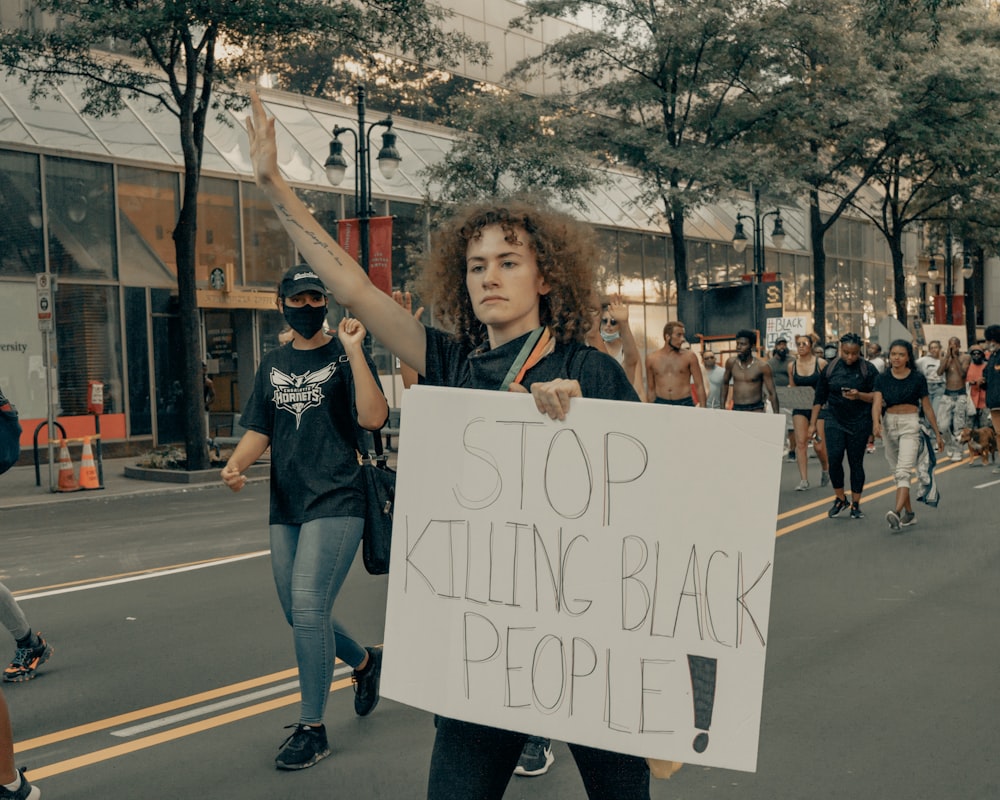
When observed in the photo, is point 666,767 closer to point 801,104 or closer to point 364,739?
point 364,739

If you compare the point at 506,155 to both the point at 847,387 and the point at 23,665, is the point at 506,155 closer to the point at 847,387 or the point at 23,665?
the point at 847,387

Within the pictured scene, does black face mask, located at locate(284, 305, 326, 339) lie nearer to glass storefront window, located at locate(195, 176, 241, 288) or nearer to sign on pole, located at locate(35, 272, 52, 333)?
sign on pole, located at locate(35, 272, 52, 333)

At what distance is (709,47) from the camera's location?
25734mm

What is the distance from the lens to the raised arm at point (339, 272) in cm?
288

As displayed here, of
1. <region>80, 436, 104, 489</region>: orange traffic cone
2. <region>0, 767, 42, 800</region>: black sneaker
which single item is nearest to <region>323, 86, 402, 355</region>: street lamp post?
<region>80, 436, 104, 489</region>: orange traffic cone

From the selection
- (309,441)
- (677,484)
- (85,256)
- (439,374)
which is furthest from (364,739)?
(85,256)

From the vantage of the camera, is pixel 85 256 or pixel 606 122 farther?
pixel 606 122

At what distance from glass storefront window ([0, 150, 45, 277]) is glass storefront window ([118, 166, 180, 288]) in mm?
1787

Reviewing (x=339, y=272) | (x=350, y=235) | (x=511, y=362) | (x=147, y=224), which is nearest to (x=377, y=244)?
(x=350, y=235)

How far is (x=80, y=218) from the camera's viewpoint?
22500 millimetres

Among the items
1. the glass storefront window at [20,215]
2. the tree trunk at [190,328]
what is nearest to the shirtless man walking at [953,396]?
the tree trunk at [190,328]

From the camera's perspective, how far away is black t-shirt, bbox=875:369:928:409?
11.6 m

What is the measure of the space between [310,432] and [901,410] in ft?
27.6

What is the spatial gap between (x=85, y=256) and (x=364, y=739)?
1917 centimetres
